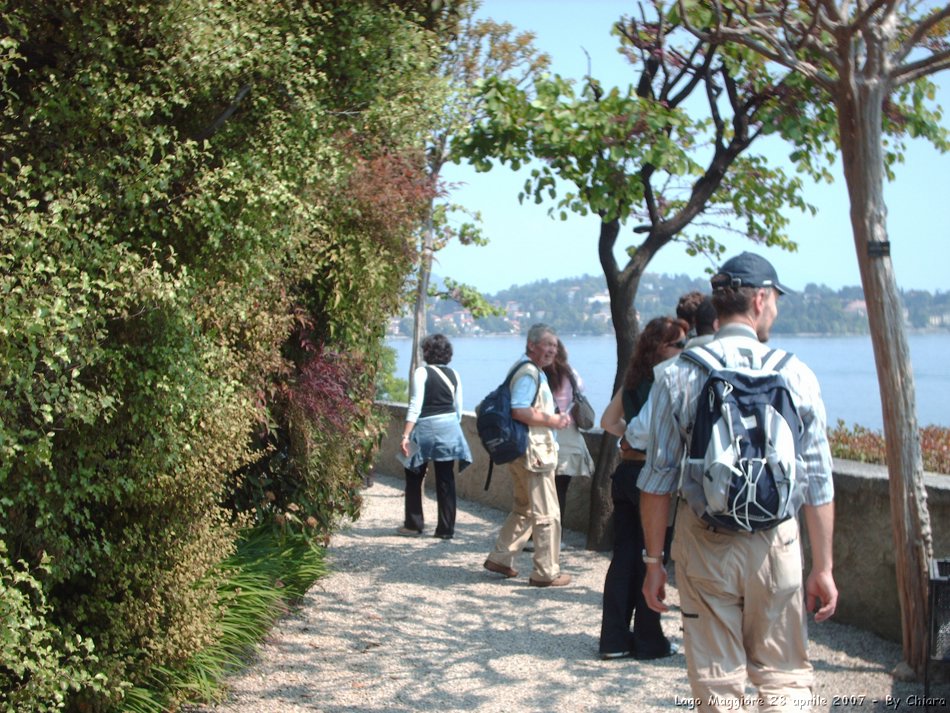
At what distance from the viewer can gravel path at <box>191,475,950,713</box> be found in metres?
5.95

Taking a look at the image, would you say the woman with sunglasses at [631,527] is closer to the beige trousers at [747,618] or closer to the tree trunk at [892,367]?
the tree trunk at [892,367]

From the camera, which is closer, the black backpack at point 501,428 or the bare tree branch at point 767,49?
A: the bare tree branch at point 767,49

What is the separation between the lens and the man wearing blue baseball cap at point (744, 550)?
3779 millimetres

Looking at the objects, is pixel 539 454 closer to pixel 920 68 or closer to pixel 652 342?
pixel 652 342

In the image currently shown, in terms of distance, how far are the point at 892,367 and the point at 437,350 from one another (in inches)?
205

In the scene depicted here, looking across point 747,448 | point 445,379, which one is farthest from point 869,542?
point 445,379

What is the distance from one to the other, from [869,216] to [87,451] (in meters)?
4.44

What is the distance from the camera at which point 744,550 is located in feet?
12.4

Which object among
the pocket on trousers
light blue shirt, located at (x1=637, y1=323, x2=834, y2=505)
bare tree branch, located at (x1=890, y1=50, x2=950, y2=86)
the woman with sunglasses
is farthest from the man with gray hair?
the pocket on trousers

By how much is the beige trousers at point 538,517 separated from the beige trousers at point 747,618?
4.45 metres

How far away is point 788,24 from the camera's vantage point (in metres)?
7.55

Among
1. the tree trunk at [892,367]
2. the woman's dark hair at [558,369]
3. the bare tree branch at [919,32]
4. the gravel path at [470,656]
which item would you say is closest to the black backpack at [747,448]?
the gravel path at [470,656]

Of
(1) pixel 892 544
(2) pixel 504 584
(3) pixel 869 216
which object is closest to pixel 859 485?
(1) pixel 892 544

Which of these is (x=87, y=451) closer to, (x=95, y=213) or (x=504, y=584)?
(x=95, y=213)
